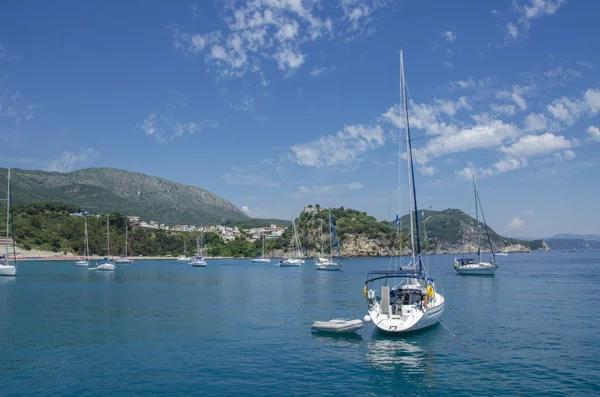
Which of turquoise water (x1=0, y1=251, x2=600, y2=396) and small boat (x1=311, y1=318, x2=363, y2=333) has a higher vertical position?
small boat (x1=311, y1=318, x2=363, y2=333)

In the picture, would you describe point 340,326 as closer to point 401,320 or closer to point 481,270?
point 401,320

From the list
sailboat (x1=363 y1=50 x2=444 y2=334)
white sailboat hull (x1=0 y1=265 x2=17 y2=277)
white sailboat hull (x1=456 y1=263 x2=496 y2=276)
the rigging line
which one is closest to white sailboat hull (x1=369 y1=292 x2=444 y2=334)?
sailboat (x1=363 y1=50 x2=444 y2=334)

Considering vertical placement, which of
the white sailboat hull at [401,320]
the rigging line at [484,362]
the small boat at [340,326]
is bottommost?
A: the rigging line at [484,362]

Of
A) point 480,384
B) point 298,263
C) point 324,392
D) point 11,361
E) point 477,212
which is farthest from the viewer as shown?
point 298,263

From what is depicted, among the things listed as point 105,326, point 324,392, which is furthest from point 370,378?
point 105,326

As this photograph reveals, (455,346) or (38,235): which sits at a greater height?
(38,235)

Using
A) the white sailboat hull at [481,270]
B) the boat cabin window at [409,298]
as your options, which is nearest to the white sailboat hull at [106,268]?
the white sailboat hull at [481,270]

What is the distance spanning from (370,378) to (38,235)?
8238 inches

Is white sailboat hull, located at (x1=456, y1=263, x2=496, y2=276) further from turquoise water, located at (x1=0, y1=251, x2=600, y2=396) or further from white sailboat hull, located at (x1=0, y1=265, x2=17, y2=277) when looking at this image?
white sailboat hull, located at (x1=0, y1=265, x2=17, y2=277)

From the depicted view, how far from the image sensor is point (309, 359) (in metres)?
27.1

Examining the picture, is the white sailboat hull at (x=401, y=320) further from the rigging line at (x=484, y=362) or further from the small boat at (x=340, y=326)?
the rigging line at (x=484, y=362)

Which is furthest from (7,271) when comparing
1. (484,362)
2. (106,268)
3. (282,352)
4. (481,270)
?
(484,362)

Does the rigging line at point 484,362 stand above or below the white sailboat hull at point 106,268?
below

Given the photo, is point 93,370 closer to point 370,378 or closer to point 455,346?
point 370,378
